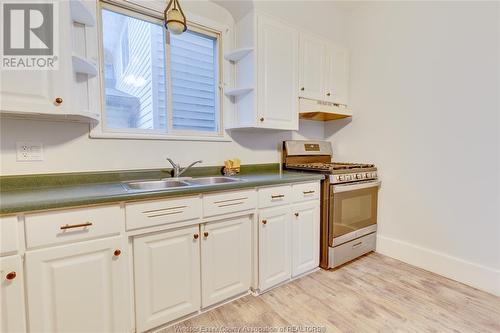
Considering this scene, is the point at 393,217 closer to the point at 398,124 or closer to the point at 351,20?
the point at 398,124

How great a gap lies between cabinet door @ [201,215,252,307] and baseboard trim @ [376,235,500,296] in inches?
64.3

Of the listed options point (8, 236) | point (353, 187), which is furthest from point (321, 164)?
point (8, 236)

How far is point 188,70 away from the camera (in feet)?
7.04

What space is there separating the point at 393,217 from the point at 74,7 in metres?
3.11

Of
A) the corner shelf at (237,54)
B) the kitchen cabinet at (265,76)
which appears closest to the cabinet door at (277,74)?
the kitchen cabinet at (265,76)

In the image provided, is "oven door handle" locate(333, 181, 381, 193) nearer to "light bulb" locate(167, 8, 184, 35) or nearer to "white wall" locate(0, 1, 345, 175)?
"white wall" locate(0, 1, 345, 175)

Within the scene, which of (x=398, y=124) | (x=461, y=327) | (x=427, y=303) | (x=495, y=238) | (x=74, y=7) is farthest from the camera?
(x=398, y=124)

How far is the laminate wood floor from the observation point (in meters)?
1.51

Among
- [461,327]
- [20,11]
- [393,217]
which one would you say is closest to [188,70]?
[20,11]

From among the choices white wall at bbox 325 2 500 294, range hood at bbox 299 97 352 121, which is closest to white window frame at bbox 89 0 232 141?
range hood at bbox 299 97 352 121

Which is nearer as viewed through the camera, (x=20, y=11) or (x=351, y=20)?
(x=20, y=11)

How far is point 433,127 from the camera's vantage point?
2143mm

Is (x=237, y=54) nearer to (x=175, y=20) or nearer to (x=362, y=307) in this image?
(x=175, y=20)

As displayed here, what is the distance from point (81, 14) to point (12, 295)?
1571 millimetres
